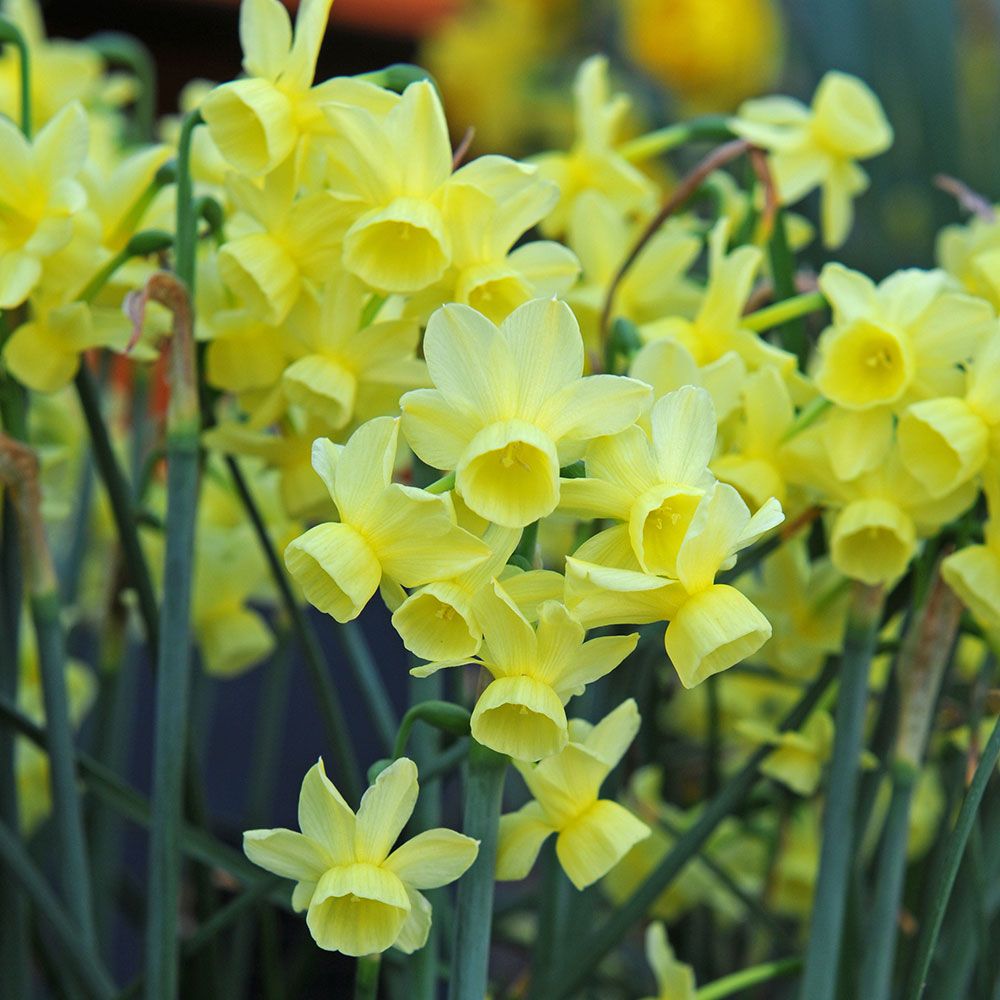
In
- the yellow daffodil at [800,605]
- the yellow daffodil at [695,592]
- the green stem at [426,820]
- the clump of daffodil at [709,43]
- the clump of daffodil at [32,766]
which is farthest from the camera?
the clump of daffodil at [709,43]

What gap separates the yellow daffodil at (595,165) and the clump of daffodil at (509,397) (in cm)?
27

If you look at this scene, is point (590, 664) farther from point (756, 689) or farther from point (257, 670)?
point (257, 670)

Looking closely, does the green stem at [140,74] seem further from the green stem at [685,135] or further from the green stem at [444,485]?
the green stem at [444,485]

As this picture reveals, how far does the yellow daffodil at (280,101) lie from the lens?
1.37 feet

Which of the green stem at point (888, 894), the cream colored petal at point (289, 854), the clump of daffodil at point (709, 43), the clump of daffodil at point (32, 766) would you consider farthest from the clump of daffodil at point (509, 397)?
the clump of daffodil at point (709, 43)

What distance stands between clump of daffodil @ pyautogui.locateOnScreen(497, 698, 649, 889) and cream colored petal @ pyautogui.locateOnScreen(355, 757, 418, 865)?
0.04 metres

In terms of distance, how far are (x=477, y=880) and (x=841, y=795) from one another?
155 millimetres

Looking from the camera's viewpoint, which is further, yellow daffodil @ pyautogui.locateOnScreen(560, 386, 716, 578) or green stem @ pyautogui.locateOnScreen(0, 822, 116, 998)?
green stem @ pyautogui.locateOnScreen(0, 822, 116, 998)

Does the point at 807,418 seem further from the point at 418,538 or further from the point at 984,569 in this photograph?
the point at 418,538

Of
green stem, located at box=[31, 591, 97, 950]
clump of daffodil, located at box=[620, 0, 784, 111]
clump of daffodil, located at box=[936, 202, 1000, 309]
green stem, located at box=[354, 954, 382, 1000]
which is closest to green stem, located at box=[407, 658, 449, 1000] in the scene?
green stem, located at box=[354, 954, 382, 1000]

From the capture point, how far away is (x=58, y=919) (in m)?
0.48

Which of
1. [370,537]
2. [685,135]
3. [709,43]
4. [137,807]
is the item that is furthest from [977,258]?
[709,43]

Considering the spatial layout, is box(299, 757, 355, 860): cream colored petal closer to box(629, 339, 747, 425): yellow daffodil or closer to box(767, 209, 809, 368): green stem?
box(629, 339, 747, 425): yellow daffodil

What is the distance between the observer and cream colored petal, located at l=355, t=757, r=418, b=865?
34 cm
